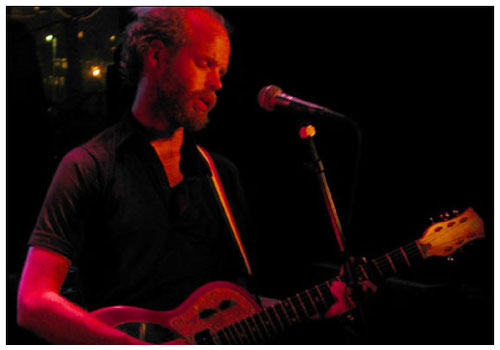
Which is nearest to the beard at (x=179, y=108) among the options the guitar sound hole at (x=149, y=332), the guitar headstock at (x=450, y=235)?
the guitar sound hole at (x=149, y=332)

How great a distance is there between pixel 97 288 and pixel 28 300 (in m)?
0.24

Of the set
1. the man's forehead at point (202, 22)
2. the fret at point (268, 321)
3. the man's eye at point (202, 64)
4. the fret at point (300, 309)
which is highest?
the man's forehead at point (202, 22)

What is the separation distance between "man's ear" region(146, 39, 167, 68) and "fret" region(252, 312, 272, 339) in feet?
3.47

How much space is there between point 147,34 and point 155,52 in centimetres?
8

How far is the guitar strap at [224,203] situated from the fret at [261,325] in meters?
0.22

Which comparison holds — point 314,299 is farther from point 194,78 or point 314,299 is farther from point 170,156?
point 194,78

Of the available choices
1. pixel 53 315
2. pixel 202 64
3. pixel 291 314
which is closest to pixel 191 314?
pixel 291 314

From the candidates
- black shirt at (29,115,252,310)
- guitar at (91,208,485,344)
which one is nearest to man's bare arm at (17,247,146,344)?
black shirt at (29,115,252,310)

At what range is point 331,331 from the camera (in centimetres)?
220

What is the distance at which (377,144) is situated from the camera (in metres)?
2.33

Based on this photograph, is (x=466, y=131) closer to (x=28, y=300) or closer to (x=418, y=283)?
(x=418, y=283)

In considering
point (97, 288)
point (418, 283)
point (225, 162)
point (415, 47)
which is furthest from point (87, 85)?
point (418, 283)

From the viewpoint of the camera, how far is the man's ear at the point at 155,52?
78.0 inches

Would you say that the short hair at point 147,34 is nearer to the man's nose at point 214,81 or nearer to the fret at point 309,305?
the man's nose at point 214,81
